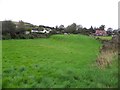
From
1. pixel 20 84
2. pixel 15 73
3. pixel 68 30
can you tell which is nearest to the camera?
pixel 20 84

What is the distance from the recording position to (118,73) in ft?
45.8

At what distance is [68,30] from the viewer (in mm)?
104875

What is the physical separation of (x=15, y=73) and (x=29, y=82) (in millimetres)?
2361

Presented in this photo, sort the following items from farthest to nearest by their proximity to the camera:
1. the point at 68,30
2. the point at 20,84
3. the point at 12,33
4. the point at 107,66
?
the point at 68,30 → the point at 12,33 → the point at 107,66 → the point at 20,84

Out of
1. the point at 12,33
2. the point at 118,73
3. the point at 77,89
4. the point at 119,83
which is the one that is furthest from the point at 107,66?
the point at 12,33

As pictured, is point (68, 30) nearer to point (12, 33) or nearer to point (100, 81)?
point (12, 33)

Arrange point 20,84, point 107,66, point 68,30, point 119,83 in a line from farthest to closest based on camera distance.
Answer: point 68,30
point 107,66
point 119,83
point 20,84

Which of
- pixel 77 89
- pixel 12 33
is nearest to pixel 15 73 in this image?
pixel 77 89

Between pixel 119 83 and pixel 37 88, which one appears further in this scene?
pixel 119 83

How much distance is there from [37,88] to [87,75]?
13.0 feet

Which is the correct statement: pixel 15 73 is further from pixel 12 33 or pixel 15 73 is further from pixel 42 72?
pixel 12 33

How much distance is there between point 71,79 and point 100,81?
4.82ft

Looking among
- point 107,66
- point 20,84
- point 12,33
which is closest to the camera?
point 20,84

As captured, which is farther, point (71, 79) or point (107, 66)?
point (107, 66)
